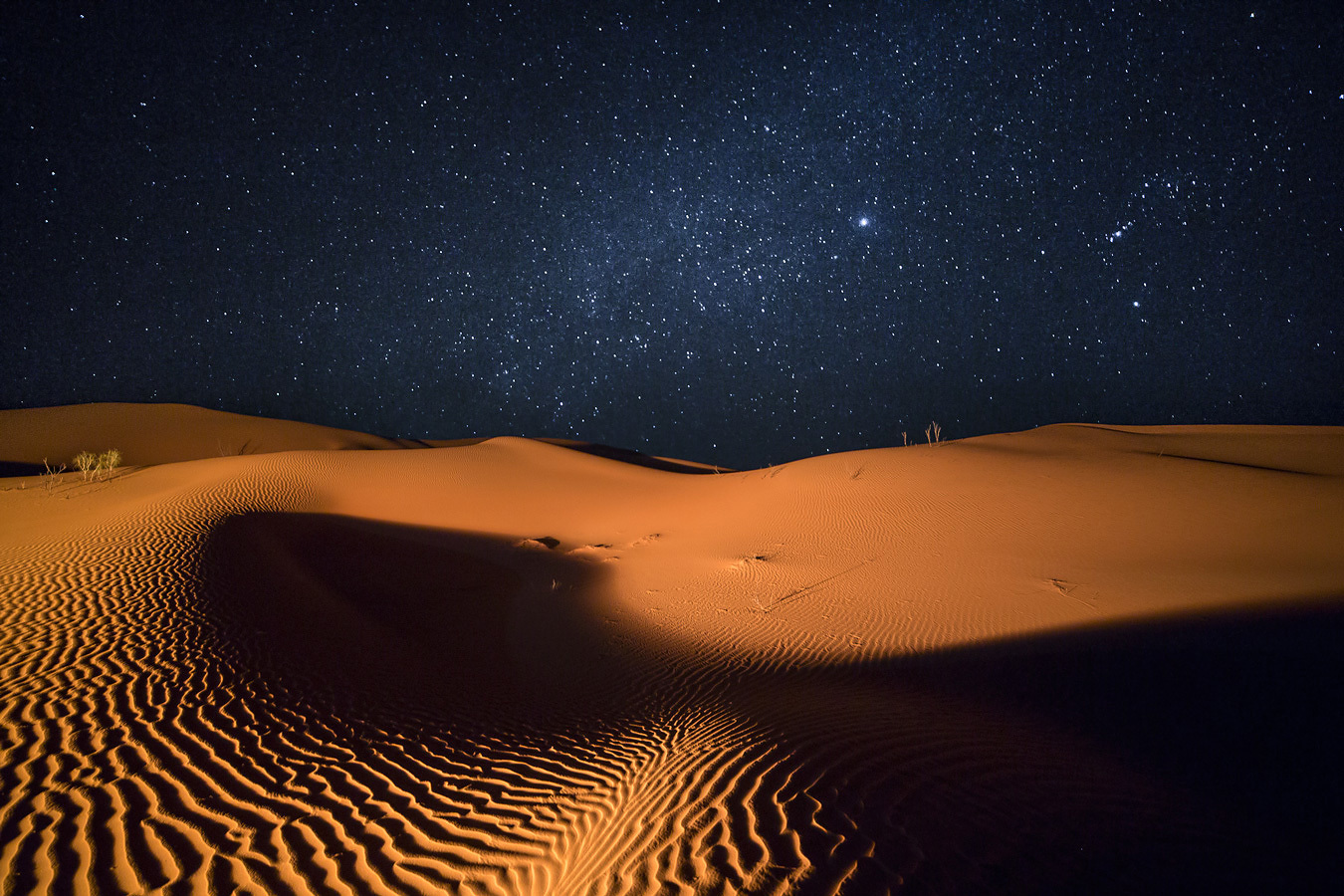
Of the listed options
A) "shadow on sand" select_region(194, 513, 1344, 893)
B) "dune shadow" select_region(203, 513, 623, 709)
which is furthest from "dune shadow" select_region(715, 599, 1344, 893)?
"dune shadow" select_region(203, 513, 623, 709)

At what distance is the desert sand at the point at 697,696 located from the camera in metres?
2.84

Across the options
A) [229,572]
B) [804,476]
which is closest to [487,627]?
[229,572]

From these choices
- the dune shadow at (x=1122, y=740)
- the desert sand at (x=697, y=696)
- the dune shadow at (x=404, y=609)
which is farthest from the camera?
the dune shadow at (x=404, y=609)

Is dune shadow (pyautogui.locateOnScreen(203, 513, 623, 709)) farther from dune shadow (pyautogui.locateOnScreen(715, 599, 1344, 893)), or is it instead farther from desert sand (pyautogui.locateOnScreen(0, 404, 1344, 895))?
dune shadow (pyautogui.locateOnScreen(715, 599, 1344, 893))

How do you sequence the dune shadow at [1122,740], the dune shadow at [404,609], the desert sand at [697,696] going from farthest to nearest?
the dune shadow at [404,609], the desert sand at [697,696], the dune shadow at [1122,740]

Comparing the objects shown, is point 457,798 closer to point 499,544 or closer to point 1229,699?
point 1229,699

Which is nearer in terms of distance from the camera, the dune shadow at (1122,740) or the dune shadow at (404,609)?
the dune shadow at (1122,740)

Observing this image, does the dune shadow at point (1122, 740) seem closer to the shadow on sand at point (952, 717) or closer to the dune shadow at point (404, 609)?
the shadow on sand at point (952, 717)

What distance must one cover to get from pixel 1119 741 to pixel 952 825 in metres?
2.83

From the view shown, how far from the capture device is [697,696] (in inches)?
251

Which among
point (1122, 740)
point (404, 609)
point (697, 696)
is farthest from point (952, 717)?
point (404, 609)

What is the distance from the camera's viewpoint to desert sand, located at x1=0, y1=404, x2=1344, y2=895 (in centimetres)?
284

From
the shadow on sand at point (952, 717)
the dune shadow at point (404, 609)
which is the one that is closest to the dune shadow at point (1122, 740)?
the shadow on sand at point (952, 717)

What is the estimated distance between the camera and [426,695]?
5.96m
